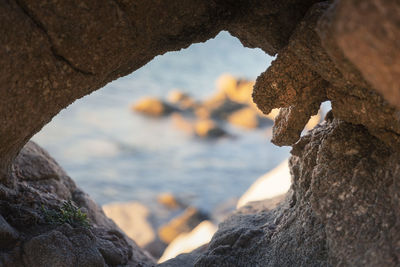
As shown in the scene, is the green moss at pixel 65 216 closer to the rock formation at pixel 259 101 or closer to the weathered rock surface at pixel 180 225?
the rock formation at pixel 259 101

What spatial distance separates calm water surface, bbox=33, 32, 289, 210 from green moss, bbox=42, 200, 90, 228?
428 inches

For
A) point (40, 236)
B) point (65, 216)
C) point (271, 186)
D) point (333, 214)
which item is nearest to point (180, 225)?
point (271, 186)

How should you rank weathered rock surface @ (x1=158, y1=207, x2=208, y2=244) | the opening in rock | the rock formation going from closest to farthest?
the rock formation < weathered rock surface @ (x1=158, y1=207, x2=208, y2=244) < the opening in rock

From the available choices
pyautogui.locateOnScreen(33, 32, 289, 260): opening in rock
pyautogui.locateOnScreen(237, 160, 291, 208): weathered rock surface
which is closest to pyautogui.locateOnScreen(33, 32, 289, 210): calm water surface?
pyautogui.locateOnScreen(33, 32, 289, 260): opening in rock

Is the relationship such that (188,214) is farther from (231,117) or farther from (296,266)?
(231,117)

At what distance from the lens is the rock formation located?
10.6 ft

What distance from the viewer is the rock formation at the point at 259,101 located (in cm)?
324

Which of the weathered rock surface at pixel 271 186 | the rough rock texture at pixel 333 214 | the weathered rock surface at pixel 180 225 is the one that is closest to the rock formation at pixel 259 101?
the rough rock texture at pixel 333 214

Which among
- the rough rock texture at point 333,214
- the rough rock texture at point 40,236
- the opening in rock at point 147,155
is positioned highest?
the opening in rock at point 147,155

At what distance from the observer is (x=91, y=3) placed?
3.25 meters

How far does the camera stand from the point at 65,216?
4.44 meters

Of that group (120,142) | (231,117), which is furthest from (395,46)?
(231,117)

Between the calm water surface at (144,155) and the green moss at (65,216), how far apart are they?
35.6 feet

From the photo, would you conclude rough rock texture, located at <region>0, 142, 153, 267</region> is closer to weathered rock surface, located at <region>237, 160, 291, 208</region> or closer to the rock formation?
the rock formation
